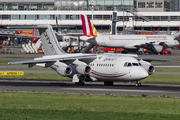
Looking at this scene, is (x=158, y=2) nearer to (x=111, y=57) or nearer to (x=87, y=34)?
(x=87, y=34)

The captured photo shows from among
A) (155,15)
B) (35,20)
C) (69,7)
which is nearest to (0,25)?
(35,20)

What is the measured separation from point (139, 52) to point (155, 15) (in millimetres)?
56945

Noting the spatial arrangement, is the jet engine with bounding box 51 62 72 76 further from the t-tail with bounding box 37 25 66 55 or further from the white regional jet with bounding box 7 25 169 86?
the t-tail with bounding box 37 25 66 55

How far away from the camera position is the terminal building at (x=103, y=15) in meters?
162

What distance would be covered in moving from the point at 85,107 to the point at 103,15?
5605 inches

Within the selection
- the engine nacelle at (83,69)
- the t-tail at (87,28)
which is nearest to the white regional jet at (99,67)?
the engine nacelle at (83,69)

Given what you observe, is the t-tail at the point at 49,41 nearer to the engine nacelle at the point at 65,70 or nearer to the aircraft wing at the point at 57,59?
the aircraft wing at the point at 57,59

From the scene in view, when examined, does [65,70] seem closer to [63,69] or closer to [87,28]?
[63,69]

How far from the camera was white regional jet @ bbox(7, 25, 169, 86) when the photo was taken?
36.5m

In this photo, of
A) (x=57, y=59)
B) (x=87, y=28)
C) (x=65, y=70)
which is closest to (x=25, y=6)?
(x=87, y=28)

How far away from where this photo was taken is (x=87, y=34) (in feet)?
343

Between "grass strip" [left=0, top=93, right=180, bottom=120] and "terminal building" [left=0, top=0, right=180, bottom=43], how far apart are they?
135257 mm

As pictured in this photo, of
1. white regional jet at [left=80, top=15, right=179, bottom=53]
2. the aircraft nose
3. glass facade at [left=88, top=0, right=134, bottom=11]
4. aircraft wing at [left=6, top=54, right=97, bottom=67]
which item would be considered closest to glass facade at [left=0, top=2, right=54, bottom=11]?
glass facade at [left=88, top=0, right=134, bottom=11]

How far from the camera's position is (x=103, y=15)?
535ft
